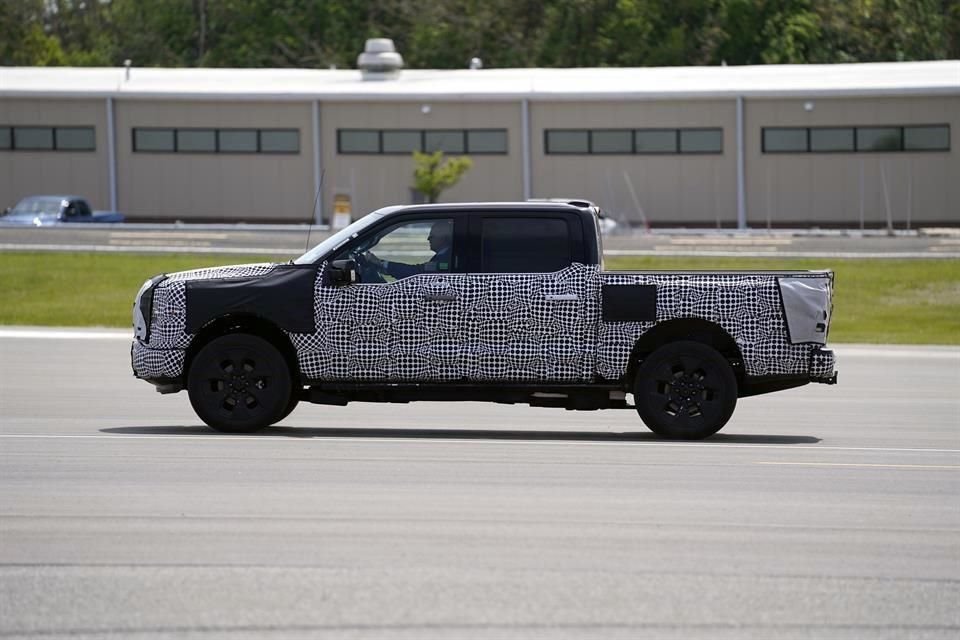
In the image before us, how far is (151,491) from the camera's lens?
1045 centimetres

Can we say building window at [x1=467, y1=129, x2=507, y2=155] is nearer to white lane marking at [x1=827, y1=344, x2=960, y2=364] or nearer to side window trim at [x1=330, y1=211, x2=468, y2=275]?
white lane marking at [x1=827, y1=344, x2=960, y2=364]

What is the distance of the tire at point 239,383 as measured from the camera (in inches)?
526

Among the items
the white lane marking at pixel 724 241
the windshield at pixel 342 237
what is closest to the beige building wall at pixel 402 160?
the white lane marking at pixel 724 241

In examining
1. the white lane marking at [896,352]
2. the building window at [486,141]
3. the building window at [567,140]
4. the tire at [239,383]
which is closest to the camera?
the tire at [239,383]

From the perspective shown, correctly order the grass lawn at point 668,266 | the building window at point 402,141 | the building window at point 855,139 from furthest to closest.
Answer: the building window at point 402,141
the building window at point 855,139
the grass lawn at point 668,266

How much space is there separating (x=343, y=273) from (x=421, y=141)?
38589 mm

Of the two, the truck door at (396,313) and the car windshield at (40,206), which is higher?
the car windshield at (40,206)

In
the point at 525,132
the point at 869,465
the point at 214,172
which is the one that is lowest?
the point at 869,465

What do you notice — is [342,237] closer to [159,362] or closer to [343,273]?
[343,273]

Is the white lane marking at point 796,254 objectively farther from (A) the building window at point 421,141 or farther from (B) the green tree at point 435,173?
(A) the building window at point 421,141

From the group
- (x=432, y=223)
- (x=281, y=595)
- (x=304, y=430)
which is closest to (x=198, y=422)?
(x=304, y=430)

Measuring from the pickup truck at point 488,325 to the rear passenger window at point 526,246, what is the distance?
0.01 m

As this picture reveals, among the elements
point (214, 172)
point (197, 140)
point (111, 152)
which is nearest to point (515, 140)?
point (214, 172)

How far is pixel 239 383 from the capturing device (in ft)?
44.1
